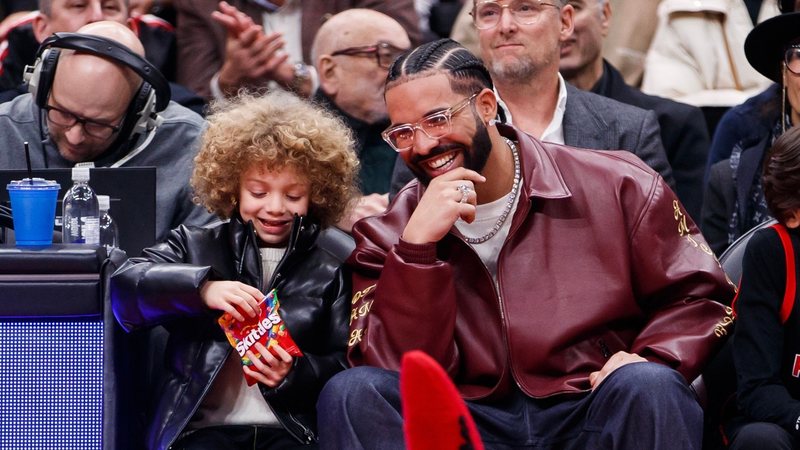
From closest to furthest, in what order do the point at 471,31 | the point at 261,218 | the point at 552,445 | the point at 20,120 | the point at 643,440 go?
the point at 643,440 → the point at 552,445 → the point at 261,218 → the point at 20,120 → the point at 471,31

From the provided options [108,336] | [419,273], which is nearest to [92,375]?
[108,336]

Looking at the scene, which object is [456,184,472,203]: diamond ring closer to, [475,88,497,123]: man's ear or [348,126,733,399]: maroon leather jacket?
[348,126,733,399]: maroon leather jacket

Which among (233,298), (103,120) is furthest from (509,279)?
(103,120)

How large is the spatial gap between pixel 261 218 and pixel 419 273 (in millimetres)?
589

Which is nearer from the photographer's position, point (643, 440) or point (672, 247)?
point (643, 440)

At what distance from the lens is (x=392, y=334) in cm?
376

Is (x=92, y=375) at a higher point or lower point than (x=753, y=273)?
lower

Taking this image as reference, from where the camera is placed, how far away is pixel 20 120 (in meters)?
4.94

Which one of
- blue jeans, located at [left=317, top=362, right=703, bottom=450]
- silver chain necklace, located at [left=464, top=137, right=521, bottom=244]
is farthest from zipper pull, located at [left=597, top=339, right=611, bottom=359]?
silver chain necklace, located at [left=464, top=137, right=521, bottom=244]

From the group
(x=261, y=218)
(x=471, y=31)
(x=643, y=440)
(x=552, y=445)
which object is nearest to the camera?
(x=643, y=440)

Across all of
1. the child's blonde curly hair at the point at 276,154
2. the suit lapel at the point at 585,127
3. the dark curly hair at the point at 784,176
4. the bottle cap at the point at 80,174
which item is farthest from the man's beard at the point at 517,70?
the bottle cap at the point at 80,174

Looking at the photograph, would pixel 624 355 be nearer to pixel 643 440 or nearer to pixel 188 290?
pixel 643 440

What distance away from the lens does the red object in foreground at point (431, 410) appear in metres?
3.06

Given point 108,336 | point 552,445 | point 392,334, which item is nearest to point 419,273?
point 392,334
